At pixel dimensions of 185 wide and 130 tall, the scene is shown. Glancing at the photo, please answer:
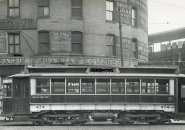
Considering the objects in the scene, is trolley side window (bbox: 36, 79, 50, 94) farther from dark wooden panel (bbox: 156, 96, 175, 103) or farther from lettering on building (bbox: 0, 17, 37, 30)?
lettering on building (bbox: 0, 17, 37, 30)

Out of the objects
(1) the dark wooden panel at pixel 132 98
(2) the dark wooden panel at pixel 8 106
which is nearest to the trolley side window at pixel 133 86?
(1) the dark wooden panel at pixel 132 98

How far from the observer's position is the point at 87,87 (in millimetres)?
22859

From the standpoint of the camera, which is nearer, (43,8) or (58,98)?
(58,98)

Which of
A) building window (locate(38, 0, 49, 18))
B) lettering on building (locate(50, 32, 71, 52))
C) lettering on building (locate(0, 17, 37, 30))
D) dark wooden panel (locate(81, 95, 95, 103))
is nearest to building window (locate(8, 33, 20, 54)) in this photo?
lettering on building (locate(0, 17, 37, 30))

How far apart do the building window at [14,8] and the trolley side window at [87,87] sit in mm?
12711

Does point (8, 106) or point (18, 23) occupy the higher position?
point (18, 23)

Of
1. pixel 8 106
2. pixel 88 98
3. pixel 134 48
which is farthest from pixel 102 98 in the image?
pixel 134 48

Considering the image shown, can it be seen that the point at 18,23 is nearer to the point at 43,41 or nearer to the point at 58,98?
the point at 43,41

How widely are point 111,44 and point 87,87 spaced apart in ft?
39.8

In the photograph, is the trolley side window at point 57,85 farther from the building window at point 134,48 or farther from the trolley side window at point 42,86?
the building window at point 134,48

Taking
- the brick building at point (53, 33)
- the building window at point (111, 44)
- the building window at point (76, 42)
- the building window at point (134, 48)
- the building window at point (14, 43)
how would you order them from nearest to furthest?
the brick building at point (53, 33), the building window at point (14, 43), the building window at point (76, 42), the building window at point (111, 44), the building window at point (134, 48)

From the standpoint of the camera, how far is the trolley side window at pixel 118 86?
901 inches

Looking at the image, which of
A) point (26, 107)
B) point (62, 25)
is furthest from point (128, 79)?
point (62, 25)

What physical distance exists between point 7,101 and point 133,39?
16176mm
